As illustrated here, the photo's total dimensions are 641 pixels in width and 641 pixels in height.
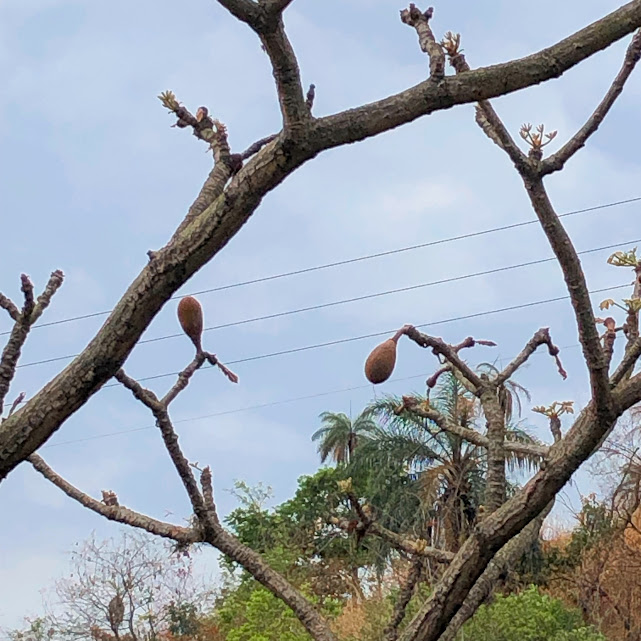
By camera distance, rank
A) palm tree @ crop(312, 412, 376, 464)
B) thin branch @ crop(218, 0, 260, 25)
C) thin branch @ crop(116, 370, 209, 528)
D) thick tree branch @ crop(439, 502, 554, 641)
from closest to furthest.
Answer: thin branch @ crop(218, 0, 260, 25), thin branch @ crop(116, 370, 209, 528), thick tree branch @ crop(439, 502, 554, 641), palm tree @ crop(312, 412, 376, 464)

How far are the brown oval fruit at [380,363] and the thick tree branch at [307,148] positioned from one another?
590 mm

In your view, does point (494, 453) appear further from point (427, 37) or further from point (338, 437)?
point (338, 437)

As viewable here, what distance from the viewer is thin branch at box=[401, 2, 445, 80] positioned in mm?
1232

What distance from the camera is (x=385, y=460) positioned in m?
13.5

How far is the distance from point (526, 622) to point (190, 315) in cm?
724

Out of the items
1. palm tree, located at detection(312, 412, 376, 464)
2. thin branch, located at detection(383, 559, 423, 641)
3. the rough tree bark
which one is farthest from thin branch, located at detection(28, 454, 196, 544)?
palm tree, located at detection(312, 412, 376, 464)

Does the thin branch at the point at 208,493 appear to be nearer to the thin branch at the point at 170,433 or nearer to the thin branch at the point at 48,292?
the thin branch at the point at 170,433

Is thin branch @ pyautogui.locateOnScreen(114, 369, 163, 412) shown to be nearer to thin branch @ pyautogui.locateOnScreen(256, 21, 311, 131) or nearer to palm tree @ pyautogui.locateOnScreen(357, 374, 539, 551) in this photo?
thin branch @ pyautogui.locateOnScreen(256, 21, 311, 131)

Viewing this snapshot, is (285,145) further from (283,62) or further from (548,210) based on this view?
(548,210)

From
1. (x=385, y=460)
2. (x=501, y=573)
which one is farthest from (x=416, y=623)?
(x=385, y=460)

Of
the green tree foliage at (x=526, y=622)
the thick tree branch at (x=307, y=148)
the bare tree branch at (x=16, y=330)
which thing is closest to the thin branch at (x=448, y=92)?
the thick tree branch at (x=307, y=148)

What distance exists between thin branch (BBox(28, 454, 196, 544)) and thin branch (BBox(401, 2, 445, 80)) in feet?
3.91

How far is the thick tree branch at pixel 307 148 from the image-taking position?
3.99 ft

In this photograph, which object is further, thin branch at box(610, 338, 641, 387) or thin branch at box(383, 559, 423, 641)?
thin branch at box(383, 559, 423, 641)
